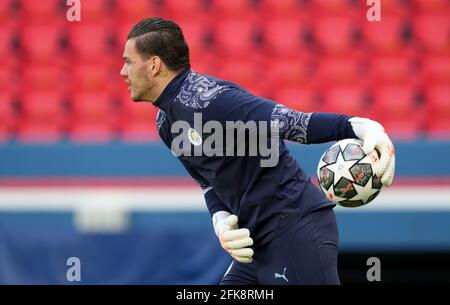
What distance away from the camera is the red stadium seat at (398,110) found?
7.91 m

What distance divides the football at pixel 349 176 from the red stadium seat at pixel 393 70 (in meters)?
4.30

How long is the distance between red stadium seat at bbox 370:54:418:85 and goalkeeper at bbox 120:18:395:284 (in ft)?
14.5

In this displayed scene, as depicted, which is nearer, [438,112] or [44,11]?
[438,112]

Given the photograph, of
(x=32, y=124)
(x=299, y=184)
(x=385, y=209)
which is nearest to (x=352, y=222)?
(x=385, y=209)

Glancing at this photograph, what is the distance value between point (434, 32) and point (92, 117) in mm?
3768

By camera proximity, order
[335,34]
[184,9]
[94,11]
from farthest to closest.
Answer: [94,11] < [184,9] < [335,34]

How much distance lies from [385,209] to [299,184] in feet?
10.2

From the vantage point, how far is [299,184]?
4.05 meters

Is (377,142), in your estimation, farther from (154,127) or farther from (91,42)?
(91,42)

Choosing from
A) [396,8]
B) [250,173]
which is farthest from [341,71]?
[250,173]

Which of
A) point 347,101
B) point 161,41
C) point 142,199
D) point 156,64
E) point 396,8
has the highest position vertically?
point 396,8

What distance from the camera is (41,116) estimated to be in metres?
8.62

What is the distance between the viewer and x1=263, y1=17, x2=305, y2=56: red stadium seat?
28.0 ft

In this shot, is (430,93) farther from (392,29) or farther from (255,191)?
(255,191)
